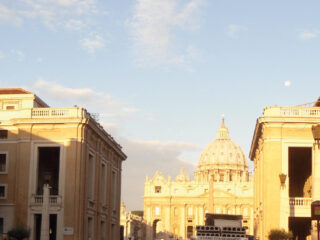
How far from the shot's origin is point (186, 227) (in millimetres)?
171500

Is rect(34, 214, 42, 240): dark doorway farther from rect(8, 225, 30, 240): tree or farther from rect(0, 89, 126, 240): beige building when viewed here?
rect(8, 225, 30, 240): tree

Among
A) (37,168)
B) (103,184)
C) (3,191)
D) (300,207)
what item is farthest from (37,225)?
(300,207)

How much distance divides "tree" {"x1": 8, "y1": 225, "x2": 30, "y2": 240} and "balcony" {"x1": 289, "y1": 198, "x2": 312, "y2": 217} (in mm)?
20060

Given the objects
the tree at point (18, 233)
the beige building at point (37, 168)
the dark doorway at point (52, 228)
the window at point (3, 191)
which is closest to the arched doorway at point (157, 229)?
the dark doorway at point (52, 228)

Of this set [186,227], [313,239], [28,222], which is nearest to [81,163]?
[28,222]

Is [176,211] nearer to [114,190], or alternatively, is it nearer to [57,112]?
[114,190]

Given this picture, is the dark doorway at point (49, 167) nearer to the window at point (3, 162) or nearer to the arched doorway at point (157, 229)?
the window at point (3, 162)

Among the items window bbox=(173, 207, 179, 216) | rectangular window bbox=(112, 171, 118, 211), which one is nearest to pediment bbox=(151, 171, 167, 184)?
window bbox=(173, 207, 179, 216)

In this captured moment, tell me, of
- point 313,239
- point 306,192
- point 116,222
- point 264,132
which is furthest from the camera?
point 116,222

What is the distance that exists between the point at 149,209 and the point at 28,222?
122 m

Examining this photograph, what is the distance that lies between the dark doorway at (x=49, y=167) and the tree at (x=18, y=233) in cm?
923

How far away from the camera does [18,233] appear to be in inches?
1900

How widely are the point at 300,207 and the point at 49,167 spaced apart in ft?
73.0

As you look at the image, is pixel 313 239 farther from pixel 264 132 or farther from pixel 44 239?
pixel 44 239
